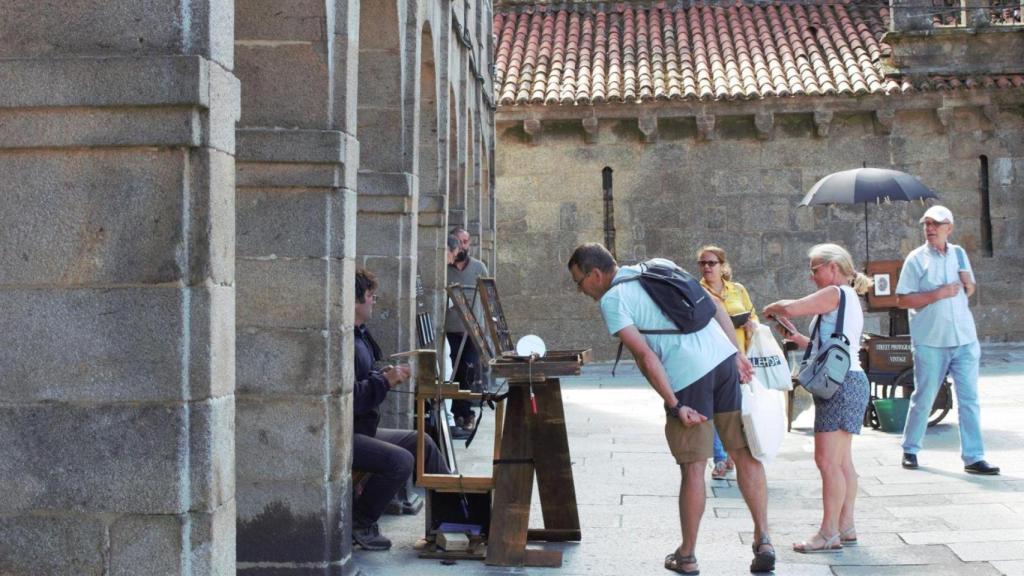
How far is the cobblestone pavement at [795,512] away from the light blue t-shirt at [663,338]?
97 cm

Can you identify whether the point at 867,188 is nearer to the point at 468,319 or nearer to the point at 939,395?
the point at 939,395

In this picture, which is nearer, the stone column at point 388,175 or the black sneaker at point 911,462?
the stone column at point 388,175

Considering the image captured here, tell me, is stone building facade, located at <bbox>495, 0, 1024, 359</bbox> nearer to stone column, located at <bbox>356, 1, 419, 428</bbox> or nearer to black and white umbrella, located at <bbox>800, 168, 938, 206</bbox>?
black and white umbrella, located at <bbox>800, 168, 938, 206</bbox>

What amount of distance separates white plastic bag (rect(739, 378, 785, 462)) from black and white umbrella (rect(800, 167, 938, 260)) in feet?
19.9

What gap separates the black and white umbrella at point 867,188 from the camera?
12273 mm

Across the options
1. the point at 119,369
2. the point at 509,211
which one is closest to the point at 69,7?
the point at 119,369

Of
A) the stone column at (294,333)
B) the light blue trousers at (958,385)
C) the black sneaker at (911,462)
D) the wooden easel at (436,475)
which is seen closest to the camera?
the stone column at (294,333)

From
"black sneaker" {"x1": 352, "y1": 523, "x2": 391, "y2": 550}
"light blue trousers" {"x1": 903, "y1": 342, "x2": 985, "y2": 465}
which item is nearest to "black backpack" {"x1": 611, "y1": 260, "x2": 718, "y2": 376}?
"black sneaker" {"x1": 352, "y1": 523, "x2": 391, "y2": 550}

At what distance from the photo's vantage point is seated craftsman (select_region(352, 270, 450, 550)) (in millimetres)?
6453

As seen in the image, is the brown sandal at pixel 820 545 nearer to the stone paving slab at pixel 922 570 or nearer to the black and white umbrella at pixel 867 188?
the stone paving slab at pixel 922 570

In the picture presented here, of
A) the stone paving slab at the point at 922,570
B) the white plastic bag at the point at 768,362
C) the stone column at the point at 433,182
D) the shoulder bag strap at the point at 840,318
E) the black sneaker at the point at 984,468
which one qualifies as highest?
the stone column at the point at 433,182

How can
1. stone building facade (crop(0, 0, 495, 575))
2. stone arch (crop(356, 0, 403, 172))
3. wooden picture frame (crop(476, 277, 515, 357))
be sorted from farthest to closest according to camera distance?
1. stone arch (crop(356, 0, 403, 172))
2. wooden picture frame (crop(476, 277, 515, 357))
3. stone building facade (crop(0, 0, 495, 575))

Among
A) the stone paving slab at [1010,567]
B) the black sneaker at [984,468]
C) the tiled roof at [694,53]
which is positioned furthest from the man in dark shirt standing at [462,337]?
the tiled roof at [694,53]

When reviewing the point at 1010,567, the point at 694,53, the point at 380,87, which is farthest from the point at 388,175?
the point at 694,53
